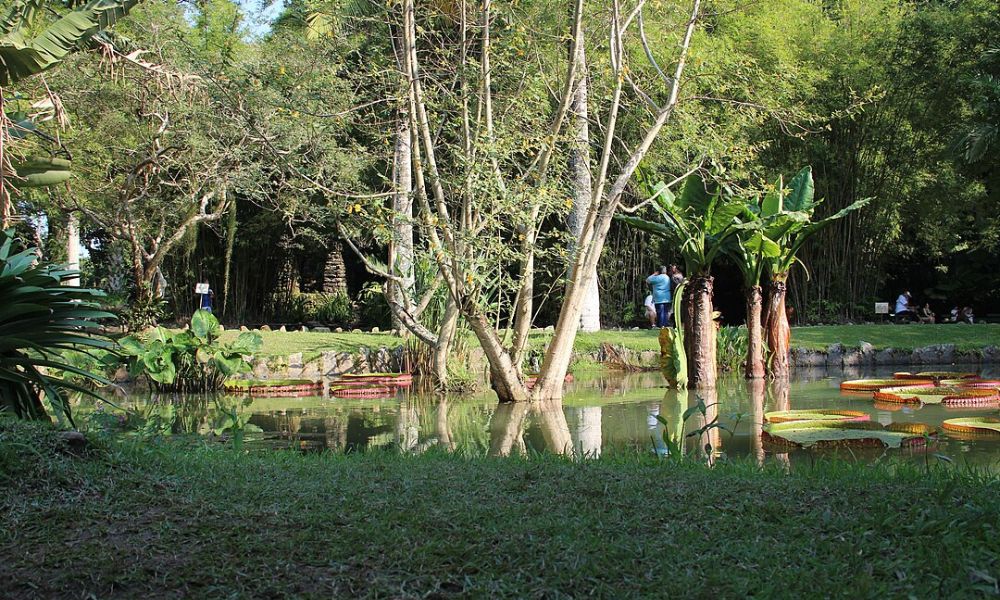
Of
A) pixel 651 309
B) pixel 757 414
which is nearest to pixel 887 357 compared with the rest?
pixel 651 309

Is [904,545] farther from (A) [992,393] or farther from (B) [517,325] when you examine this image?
(B) [517,325]

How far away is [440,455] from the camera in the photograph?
5.52m

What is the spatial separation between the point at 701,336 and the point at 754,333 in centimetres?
142

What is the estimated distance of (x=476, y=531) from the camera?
3.34m

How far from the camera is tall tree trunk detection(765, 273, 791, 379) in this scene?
12.1 metres

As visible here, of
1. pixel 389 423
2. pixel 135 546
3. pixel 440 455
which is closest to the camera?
pixel 135 546

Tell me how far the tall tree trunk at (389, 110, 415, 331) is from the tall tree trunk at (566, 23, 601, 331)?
1.89 meters

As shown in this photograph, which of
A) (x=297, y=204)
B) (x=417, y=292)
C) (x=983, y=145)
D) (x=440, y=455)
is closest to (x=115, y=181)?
(x=297, y=204)

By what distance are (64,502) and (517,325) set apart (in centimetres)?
692

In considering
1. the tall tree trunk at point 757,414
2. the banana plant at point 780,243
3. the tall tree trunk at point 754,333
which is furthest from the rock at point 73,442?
the tall tree trunk at point 754,333

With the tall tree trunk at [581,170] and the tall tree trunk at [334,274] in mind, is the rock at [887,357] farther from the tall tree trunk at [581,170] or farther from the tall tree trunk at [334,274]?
the tall tree trunk at [334,274]

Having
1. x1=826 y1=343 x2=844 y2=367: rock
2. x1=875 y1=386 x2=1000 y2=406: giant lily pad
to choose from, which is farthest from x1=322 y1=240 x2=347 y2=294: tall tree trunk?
x1=875 y1=386 x2=1000 y2=406: giant lily pad

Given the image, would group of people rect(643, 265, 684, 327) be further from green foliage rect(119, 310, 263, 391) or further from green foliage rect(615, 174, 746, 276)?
green foliage rect(119, 310, 263, 391)

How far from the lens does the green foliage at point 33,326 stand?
5289mm
